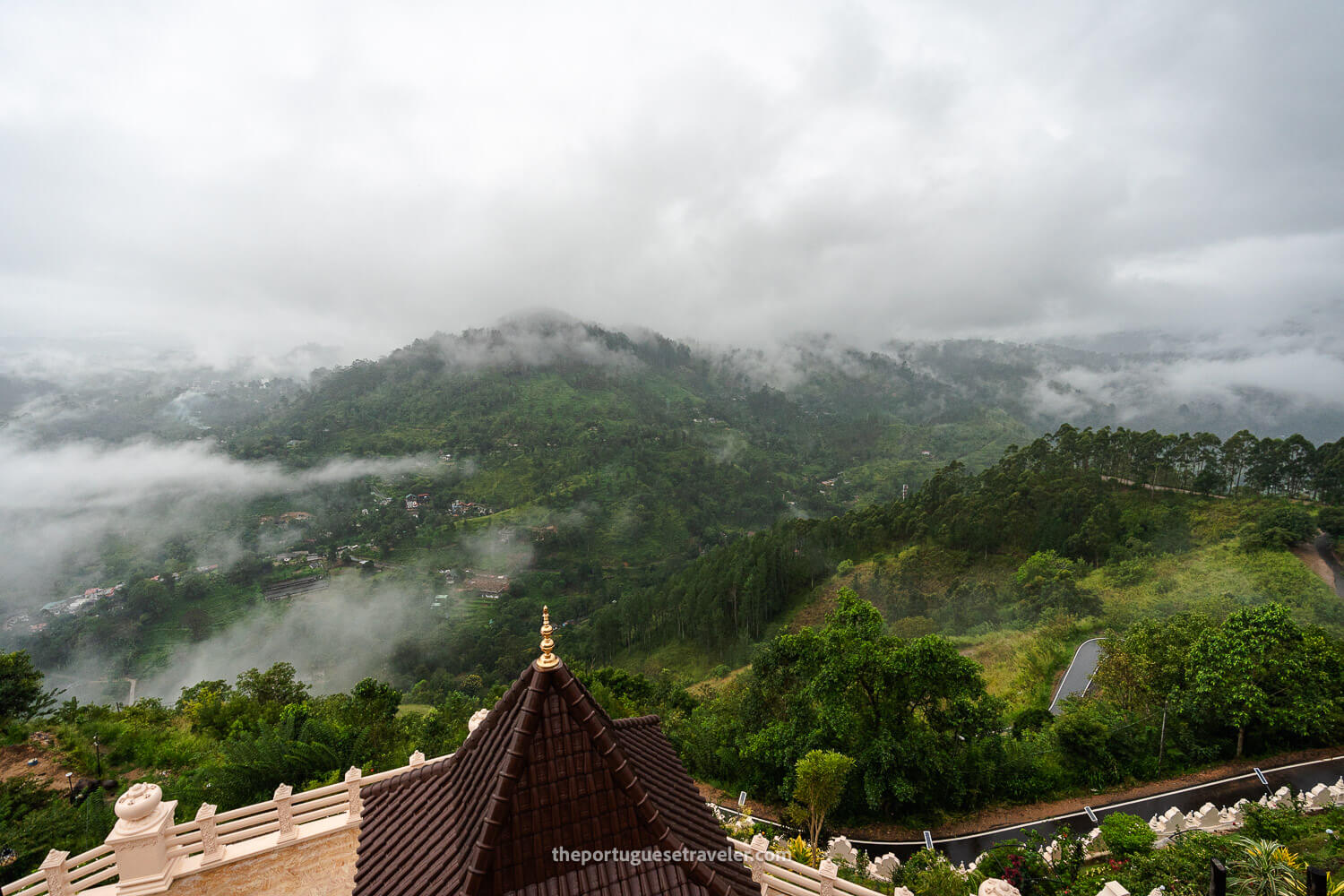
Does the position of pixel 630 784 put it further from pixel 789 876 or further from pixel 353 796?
pixel 353 796

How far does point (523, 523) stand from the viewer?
332ft

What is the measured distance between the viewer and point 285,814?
346 inches

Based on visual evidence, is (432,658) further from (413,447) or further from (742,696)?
→ (413,447)

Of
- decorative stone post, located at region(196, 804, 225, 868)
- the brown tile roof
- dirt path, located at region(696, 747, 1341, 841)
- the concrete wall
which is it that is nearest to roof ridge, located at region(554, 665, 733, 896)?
the brown tile roof

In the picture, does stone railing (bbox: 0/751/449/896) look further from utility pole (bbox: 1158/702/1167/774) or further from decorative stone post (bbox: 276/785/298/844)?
utility pole (bbox: 1158/702/1167/774)

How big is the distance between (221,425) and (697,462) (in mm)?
134539

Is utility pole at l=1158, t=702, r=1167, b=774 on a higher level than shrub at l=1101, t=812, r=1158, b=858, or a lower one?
lower

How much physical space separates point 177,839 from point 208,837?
0.98 meters

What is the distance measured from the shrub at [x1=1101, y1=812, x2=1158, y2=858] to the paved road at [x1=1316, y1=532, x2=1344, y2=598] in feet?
110

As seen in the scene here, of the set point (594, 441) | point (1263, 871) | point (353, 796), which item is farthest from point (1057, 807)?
point (594, 441)

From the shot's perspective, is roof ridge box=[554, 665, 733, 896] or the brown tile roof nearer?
the brown tile roof

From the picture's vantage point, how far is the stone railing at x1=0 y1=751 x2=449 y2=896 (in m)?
7.28

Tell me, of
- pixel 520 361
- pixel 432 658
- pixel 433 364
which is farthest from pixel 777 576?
pixel 433 364

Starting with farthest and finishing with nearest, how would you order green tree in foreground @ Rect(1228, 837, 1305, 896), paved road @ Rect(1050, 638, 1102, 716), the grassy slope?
the grassy slope, paved road @ Rect(1050, 638, 1102, 716), green tree in foreground @ Rect(1228, 837, 1305, 896)
